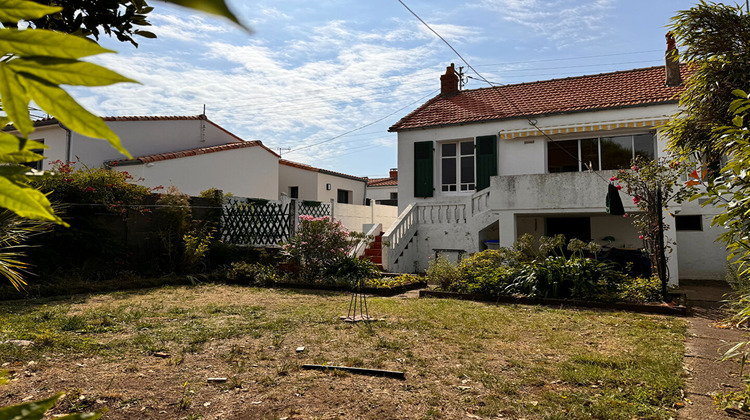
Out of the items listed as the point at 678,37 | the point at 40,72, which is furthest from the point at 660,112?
the point at 40,72

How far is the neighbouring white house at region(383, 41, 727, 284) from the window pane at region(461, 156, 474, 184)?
0.11 feet

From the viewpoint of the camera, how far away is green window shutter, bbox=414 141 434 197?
652 inches

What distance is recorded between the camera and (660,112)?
13.6 metres

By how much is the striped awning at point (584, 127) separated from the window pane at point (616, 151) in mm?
739

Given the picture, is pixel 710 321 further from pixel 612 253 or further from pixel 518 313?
pixel 612 253

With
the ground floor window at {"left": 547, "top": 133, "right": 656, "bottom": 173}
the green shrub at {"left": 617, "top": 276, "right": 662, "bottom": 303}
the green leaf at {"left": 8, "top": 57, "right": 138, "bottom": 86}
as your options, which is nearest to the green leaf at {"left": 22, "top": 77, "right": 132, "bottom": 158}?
the green leaf at {"left": 8, "top": 57, "right": 138, "bottom": 86}

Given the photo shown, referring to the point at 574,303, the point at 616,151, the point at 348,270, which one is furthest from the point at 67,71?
the point at 616,151

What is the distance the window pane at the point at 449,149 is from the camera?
16.9m

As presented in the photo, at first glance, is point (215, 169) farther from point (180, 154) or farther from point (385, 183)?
point (385, 183)

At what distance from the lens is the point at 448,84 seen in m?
18.9

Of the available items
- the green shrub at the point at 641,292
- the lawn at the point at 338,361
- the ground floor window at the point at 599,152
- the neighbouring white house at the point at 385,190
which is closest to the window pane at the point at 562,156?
the ground floor window at the point at 599,152

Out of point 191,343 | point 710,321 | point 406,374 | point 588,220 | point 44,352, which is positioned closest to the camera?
point 406,374

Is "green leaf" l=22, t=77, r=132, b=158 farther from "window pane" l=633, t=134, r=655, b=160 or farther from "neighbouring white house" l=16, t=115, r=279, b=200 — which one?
"neighbouring white house" l=16, t=115, r=279, b=200

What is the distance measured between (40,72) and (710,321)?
904 centimetres
